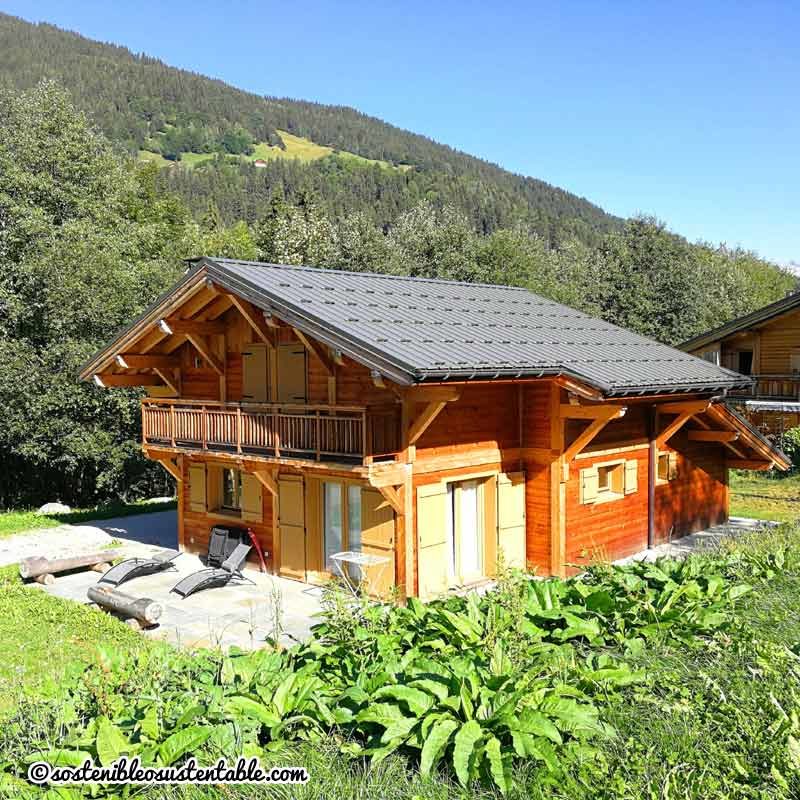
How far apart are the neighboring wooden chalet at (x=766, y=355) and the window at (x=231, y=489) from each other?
67.3 feet

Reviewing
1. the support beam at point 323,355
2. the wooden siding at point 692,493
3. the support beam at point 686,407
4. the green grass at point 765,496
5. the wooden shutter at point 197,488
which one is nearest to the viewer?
the support beam at point 323,355

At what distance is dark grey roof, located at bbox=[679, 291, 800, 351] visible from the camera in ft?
94.1

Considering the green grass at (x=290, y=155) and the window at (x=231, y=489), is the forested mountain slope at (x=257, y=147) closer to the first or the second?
the green grass at (x=290, y=155)

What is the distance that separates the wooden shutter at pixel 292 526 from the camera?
44.2ft

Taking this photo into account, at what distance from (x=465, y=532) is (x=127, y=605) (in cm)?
535

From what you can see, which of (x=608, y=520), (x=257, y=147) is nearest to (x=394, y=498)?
(x=608, y=520)

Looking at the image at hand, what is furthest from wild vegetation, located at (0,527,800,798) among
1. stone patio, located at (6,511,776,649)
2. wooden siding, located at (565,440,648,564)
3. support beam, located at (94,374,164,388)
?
support beam, located at (94,374,164,388)

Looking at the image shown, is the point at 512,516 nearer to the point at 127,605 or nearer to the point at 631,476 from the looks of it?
the point at 631,476

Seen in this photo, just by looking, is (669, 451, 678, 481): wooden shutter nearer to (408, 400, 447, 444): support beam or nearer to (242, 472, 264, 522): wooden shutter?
(408, 400, 447, 444): support beam

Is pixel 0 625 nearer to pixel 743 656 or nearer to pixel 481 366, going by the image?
pixel 481 366

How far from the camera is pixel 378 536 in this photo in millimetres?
12352

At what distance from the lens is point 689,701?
173 inches

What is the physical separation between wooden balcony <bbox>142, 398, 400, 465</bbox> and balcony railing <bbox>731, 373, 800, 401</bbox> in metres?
20.9

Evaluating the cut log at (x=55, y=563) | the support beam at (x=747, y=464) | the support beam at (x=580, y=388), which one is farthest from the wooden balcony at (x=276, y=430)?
the support beam at (x=747, y=464)
